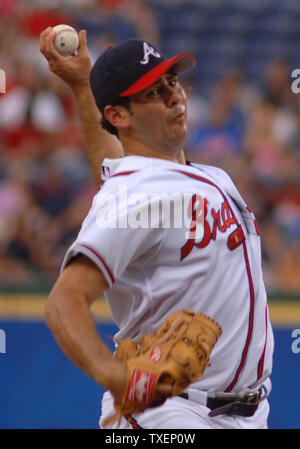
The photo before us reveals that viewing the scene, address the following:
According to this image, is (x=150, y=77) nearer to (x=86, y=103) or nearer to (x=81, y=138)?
(x=86, y=103)

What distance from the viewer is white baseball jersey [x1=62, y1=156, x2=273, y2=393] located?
7.49 ft

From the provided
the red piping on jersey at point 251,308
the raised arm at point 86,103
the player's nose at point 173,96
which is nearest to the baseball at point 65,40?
the raised arm at point 86,103

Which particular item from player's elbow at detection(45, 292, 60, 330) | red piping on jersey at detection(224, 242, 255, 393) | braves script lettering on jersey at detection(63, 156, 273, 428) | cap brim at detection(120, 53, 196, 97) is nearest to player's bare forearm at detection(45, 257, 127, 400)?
player's elbow at detection(45, 292, 60, 330)

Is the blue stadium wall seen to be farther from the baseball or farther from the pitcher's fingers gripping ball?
the pitcher's fingers gripping ball

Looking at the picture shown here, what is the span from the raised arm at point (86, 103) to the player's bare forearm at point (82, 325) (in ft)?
3.34

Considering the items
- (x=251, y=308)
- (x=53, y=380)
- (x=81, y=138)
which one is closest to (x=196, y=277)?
(x=251, y=308)

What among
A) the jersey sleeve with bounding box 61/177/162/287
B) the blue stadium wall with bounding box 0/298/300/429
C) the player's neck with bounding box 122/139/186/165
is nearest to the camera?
the jersey sleeve with bounding box 61/177/162/287

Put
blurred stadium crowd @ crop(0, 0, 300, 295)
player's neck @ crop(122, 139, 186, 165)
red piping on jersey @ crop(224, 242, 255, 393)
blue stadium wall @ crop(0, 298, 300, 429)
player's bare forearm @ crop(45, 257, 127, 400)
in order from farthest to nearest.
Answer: blurred stadium crowd @ crop(0, 0, 300, 295) < blue stadium wall @ crop(0, 298, 300, 429) < player's neck @ crop(122, 139, 186, 165) < red piping on jersey @ crop(224, 242, 255, 393) < player's bare forearm @ crop(45, 257, 127, 400)

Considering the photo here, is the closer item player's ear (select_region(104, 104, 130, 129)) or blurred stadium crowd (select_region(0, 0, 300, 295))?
player's ear (select_region(104, 104, 130, 129))

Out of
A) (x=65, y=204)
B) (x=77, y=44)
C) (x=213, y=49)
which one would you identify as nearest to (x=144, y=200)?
(x=77, y=44)

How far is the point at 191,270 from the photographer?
2.41 meters

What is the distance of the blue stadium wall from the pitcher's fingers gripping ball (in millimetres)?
2194

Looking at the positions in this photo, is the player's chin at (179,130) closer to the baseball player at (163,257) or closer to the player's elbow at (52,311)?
the baseball player at (163,257)
